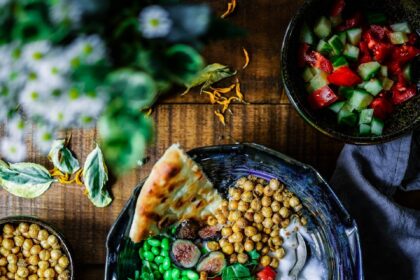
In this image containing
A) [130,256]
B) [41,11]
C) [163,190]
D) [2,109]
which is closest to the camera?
[41,11]

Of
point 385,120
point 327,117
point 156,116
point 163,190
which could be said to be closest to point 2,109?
point 163,190

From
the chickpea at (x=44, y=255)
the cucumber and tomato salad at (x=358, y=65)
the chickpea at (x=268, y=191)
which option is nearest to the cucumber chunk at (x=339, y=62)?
the cucumber and tomato salad at (x=358, y=65)

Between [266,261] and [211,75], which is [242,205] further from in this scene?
[211,75]

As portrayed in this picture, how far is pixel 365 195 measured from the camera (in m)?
1.65

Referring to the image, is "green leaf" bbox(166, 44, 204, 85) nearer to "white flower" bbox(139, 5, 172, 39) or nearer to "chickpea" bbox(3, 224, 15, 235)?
"white flower" bbox(139, 5, 172, 39)

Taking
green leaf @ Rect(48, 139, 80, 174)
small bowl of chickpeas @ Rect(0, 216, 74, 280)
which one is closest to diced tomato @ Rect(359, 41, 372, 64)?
green leaf @ Rect(48, 139, 80, 174)

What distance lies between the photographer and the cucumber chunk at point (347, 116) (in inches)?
61.7

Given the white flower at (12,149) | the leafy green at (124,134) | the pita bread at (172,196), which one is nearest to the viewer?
the leafy green at (124,134)

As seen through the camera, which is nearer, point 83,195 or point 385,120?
point 385,120

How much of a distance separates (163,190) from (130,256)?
0.77ft

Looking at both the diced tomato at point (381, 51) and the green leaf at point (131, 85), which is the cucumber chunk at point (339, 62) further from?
the green leaf at point (131, 85)

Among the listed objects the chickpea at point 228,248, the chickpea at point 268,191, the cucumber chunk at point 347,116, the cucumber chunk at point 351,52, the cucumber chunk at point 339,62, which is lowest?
the chickpea at point 228,248

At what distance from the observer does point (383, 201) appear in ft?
5.36

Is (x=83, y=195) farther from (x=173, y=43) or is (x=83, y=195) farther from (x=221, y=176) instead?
(x=173, y=43)
